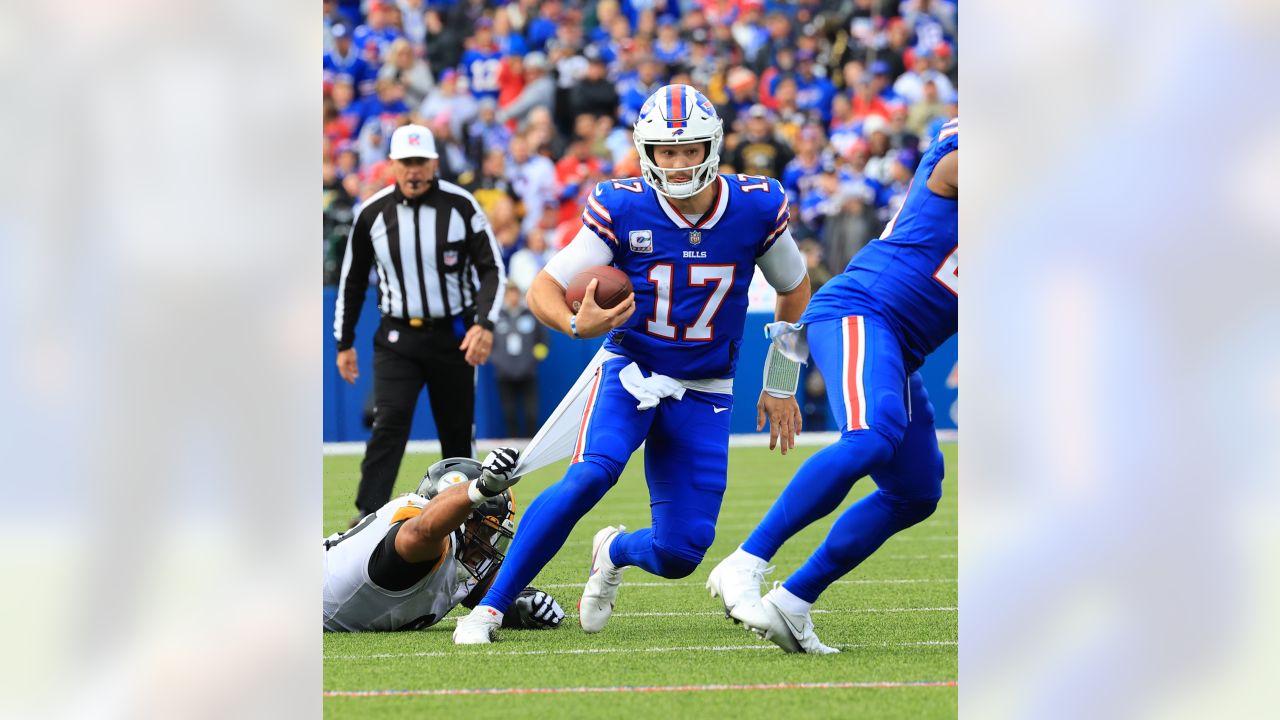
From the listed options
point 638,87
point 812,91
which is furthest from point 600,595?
point 812,91

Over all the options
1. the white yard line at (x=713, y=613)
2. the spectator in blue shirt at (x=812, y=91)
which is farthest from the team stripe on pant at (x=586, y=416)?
the spectator in blue shirt at (x=812, y=91)

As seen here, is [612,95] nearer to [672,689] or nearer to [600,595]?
[600,595]

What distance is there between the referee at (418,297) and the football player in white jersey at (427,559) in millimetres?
1951

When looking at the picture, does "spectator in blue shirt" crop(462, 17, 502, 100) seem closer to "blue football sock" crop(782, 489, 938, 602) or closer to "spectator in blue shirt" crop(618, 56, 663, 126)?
"spectator in blue shirt" crop(618, 56, 663, 126)

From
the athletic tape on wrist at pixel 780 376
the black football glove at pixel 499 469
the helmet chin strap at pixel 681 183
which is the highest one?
the helmet chin strap at pixel 681 183

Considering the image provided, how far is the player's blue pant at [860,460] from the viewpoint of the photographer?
4.42 metres

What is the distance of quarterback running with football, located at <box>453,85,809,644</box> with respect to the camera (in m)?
4.85

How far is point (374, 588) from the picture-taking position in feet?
16.6

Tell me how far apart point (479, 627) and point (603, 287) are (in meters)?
1.00

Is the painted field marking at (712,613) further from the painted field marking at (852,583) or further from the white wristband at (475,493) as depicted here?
the white wristband at (475,493)
